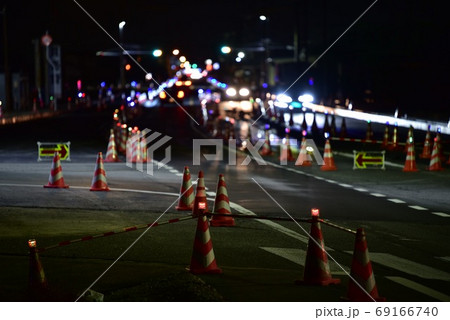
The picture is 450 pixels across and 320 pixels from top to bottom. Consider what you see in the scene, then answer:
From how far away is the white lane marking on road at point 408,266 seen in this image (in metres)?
11.1

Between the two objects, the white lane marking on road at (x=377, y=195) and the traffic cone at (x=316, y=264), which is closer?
the traffic cone at (x=316, y=264)

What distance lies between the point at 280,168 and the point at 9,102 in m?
37.2

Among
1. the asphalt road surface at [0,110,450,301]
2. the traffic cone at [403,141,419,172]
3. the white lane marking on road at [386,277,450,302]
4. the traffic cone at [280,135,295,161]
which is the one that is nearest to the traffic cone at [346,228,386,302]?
the asphalt road surface at [0,110,450,301]

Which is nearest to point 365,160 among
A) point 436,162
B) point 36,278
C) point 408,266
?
point 436,162

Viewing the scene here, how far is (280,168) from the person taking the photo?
2623 centimetres

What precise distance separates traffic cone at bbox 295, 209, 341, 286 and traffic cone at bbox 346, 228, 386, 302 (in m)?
0.77

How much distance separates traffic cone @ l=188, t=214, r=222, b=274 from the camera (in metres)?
10.7

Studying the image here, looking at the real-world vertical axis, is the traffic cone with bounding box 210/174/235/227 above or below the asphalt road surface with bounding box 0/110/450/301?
above

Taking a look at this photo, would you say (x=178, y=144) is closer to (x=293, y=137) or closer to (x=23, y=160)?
A: (x=293, y=137)

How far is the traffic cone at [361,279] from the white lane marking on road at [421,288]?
27.3 inches

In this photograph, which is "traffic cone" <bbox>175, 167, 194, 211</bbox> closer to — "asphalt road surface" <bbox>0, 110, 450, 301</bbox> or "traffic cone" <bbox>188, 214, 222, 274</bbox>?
"asphalt road surface" <bbox>0, 110, 450, 301</bbox>

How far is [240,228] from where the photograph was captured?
48.3 ft

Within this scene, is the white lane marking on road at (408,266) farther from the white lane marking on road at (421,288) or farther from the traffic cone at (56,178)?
the traffic cone at (56,178)

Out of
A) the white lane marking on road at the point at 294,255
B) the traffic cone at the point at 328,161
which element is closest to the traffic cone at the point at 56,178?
the traffic cone at the point at 328,161
